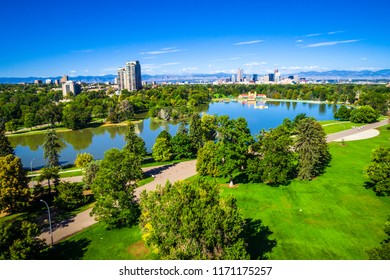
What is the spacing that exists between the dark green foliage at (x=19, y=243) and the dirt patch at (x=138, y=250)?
11.3ft

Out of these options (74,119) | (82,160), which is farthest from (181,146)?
(74,119)

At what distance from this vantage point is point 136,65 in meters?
115

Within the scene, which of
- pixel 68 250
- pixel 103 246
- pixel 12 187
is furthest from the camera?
pixel 12 187

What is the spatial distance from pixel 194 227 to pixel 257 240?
5.62 meters

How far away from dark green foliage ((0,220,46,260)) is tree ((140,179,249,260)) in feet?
14.7

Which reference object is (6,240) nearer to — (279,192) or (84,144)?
(279,192)

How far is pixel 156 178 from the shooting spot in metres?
21.6

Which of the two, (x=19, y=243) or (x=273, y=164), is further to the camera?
(x=273, y=164)

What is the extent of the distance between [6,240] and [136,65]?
4401 inches

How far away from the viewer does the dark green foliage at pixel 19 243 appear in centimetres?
948

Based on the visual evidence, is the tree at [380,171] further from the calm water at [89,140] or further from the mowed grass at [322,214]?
the calm water at [89,140]

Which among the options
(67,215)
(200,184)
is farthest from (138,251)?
(67,215)

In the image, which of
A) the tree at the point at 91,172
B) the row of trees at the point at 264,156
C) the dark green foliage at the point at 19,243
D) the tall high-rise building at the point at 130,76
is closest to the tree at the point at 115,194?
the dark green foliage at the point at 19,243

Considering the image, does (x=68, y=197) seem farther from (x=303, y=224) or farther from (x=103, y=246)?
(x=303, y=224)
